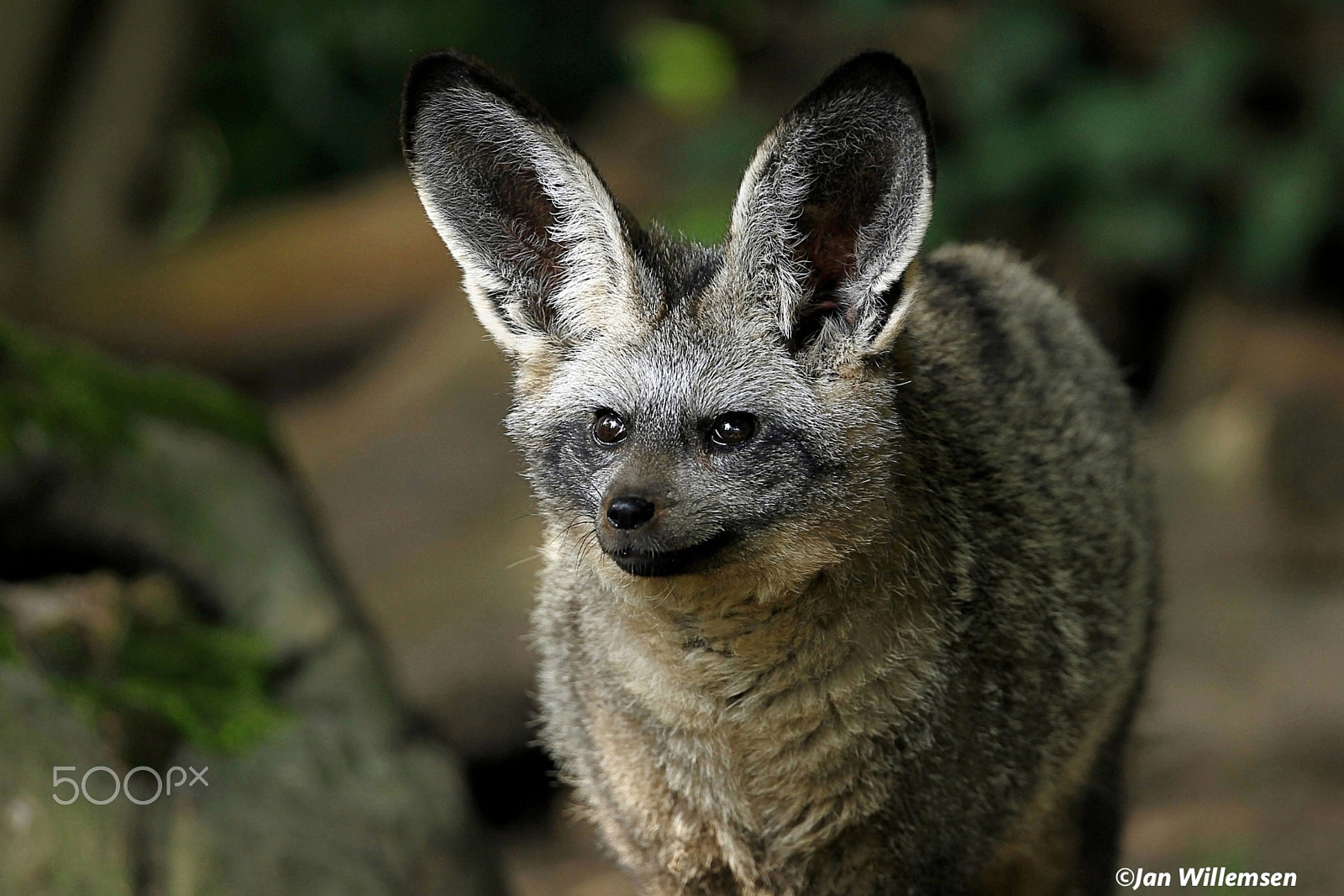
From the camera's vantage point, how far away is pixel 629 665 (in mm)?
3625

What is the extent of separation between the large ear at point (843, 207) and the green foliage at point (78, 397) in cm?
304

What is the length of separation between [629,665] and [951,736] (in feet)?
2.79

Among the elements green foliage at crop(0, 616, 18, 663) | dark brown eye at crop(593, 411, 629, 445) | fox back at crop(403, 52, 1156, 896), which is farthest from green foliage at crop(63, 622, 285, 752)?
dark brown eye at crop(593, 411, 629, 445)

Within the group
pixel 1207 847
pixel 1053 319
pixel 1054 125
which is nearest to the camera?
pixel 1053 319

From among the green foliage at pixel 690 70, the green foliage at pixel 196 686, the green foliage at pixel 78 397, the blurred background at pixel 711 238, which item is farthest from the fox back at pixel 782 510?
the green foliage at pixel 690 70

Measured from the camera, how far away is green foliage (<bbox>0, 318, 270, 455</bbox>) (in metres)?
5.18

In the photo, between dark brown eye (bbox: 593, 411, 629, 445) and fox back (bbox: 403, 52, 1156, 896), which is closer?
fox back (bbox: 403, 52, 1156, 896)

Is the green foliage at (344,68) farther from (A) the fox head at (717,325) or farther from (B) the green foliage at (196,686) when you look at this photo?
(A) the fox head at (717,325)

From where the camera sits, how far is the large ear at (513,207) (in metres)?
3.38

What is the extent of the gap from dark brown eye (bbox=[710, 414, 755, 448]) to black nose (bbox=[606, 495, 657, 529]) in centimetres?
31

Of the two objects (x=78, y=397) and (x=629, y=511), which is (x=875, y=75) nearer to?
(x=629, y=511)

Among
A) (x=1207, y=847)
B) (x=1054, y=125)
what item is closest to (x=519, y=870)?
(x=1207, y=847)

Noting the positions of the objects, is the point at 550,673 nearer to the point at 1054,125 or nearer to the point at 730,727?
the point at 730,727

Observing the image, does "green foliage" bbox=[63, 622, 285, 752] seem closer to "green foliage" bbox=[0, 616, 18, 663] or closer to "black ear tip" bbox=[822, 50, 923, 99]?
"green foliage" bbox=[0, 616, 18, 663]
